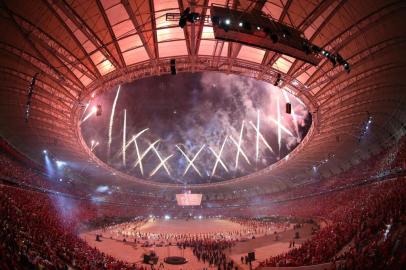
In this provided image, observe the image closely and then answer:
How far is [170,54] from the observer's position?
19734 millimetres

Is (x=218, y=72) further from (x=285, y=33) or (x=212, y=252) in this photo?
(x=212, y=252)

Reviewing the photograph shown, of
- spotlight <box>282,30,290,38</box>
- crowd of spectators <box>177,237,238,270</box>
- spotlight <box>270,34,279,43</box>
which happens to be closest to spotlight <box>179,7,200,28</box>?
spotlight <box>270,34,279,43</box>

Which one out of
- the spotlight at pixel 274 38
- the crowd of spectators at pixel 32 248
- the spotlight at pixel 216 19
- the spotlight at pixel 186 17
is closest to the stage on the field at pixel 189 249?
the crowd of spectators at pixel 32 248

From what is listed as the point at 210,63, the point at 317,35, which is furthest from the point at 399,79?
the point at 210,63

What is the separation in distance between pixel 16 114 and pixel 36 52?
12889mm

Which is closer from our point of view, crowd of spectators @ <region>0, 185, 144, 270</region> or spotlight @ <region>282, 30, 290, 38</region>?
crowd of spectators @ <region>0, 185, 144, 270</region>

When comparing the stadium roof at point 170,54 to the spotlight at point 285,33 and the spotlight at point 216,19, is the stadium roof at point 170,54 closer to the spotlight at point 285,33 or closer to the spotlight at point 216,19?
the spotlight at point 285,33

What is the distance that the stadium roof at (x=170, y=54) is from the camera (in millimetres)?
14523

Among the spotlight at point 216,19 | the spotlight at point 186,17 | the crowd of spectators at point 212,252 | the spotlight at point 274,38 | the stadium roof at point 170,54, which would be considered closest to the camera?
the spotlight at point 216,19

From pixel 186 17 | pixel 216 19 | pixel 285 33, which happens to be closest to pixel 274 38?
pixel 285 33

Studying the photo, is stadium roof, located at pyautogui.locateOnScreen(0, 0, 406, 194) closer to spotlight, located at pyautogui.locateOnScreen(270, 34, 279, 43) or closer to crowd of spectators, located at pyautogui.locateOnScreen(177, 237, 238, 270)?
spotlight, located at pyautogui.locateOnScreen(270, 34, 279, 43)

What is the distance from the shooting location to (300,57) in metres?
13.4

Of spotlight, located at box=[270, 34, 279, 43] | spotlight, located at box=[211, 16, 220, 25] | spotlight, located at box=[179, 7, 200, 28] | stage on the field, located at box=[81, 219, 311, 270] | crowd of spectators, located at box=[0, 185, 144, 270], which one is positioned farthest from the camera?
stage on the field, located at box=[81, 219, 311, 270]

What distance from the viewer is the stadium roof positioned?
14.5 m
